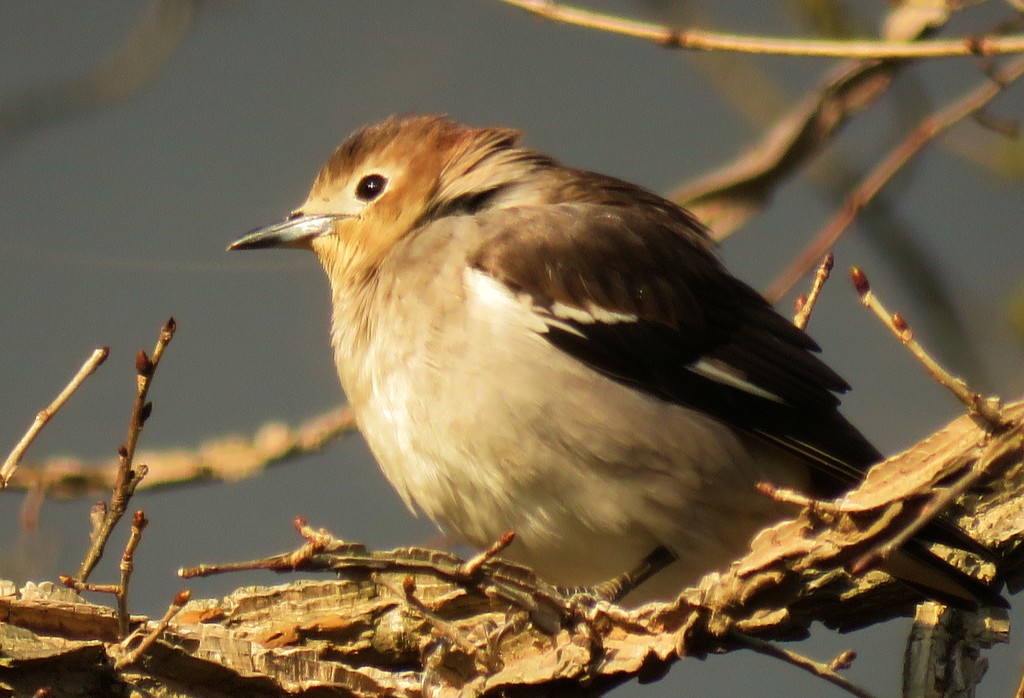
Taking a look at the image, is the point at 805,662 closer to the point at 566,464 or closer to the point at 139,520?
the point at 566,464

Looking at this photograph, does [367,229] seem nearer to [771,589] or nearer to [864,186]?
[864,186]

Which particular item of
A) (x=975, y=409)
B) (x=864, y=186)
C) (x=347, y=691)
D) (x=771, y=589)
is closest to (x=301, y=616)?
(x=347, y=691)

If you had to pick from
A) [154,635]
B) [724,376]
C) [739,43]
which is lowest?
[154,635]

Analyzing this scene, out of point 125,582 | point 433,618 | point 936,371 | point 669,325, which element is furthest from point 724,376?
point 125,582

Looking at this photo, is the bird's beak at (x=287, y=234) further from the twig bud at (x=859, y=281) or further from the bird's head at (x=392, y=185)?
the twig bud at (x=859, y=281)

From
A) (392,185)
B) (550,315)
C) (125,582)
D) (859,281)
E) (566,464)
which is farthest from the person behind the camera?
(392,185)

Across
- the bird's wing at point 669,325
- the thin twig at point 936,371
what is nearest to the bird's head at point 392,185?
the bird's wing at point 669,325
